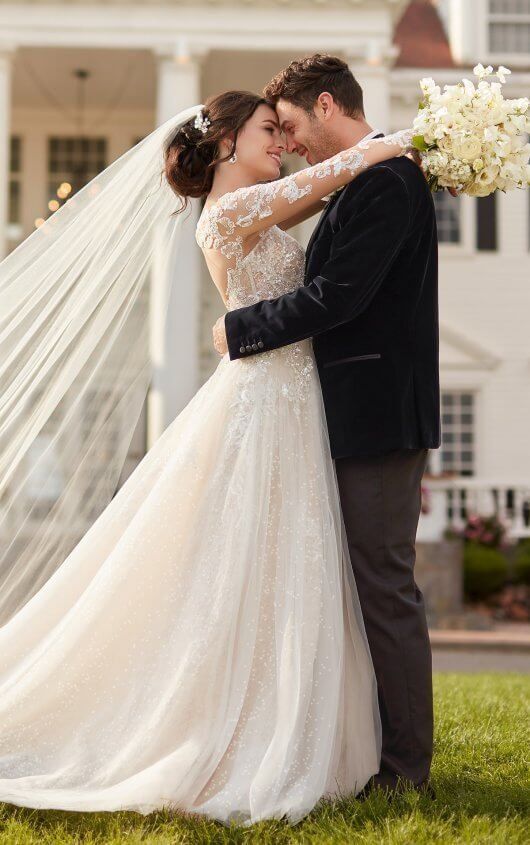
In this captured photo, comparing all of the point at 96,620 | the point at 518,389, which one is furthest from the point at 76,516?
the point at 518,389

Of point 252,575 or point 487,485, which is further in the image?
point 487,485

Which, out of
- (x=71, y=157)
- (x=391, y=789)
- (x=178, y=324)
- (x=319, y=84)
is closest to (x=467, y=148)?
(x=319, y=84)

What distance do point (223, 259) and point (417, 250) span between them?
2.40ft

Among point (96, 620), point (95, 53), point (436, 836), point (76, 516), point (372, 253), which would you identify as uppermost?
point (95, 53)

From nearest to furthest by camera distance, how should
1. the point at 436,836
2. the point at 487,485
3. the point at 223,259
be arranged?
the point at 436,836 → the point at 223,259 → the point at 487,485

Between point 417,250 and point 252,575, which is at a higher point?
point 417,250

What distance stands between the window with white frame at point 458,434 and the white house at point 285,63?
2cm

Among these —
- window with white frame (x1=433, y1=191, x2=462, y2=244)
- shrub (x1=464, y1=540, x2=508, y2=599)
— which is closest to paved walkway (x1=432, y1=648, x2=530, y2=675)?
shrub (x1=464, y1=540, x2=508, y2=599)

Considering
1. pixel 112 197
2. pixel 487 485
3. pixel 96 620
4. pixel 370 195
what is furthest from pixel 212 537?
pixel 487 485

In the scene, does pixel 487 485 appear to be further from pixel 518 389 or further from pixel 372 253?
pixel 372 253

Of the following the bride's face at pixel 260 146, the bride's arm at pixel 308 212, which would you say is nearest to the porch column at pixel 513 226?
the bride's arm at pixel 308 212

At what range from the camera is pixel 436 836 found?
3158 millimetres

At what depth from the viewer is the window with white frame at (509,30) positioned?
18688 mm

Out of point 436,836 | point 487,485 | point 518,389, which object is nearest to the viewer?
point 436,836
